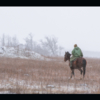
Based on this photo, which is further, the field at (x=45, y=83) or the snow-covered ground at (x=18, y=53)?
the snow-covered ground at (x=18, y=53)

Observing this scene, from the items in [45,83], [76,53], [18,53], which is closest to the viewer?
[45,83]

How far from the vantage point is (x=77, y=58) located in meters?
10.3

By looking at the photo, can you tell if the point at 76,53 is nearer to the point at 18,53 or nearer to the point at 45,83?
the point at 45,83

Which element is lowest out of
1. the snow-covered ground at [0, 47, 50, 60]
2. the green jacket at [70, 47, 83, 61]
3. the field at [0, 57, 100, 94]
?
the field at [0, 57, 100, 94]

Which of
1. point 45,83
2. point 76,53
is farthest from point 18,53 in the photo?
point 45,83

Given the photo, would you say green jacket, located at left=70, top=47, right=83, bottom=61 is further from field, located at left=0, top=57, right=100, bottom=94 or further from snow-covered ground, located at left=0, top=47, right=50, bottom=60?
snow-covered ground, located at left=0, top=47, right=50, bottom=60

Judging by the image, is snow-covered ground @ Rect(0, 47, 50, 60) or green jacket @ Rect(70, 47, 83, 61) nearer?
green jacket @ Rect(70, 47, 83, 61)

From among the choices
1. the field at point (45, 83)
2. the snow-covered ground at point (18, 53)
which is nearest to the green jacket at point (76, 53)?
the field at point (45, 83)

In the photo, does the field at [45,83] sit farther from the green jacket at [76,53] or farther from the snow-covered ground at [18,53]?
the snow-covered ground at [18,53]

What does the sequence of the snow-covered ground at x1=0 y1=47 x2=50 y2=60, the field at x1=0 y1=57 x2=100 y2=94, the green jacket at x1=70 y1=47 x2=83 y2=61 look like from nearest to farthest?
the field at x1=0 y1=57 x2=100 y2=94, the green jacket at x1=70 y1=47 x2=83 y2=61, the snow-covered ground at x1=0 y1=47 x2=50 y2=60

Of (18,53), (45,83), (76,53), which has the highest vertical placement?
(76,53)

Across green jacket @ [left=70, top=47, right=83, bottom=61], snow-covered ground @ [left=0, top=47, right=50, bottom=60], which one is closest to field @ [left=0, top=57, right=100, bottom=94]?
green jacket @ [left=70, top=47, right=83, bottom=61]

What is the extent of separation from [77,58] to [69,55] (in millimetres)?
804
